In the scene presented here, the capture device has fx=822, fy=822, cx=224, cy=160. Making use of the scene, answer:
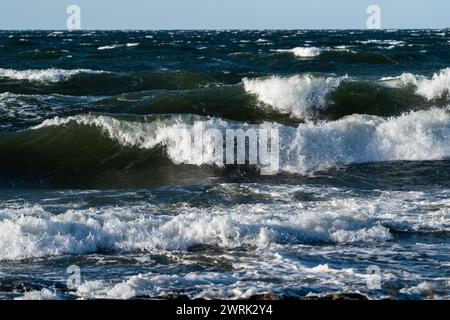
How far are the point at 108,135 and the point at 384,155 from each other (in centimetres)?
560

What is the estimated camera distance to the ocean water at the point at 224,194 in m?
7.74

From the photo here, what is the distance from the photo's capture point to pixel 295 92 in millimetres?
20594

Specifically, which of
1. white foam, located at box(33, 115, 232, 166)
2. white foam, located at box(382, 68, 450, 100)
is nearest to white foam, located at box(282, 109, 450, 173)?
white foam, located at box(33, 115, 232, 166)

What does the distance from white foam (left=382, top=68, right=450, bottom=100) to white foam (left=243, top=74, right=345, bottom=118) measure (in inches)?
93.1

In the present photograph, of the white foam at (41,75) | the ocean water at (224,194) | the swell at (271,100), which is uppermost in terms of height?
the white foam at (41,75)

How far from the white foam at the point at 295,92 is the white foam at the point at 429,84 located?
7.76ft

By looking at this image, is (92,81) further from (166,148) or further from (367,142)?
(367,142)

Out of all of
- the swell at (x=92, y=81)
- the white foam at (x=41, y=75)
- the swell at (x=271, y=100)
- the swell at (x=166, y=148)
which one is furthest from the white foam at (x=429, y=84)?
the white foam at (x=41, y=75)

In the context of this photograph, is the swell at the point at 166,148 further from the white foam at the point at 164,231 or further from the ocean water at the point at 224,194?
the white foam at the point at 164,231

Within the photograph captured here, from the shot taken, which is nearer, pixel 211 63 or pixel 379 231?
pixel 379 231

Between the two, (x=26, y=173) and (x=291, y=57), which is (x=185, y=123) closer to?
(x=26, y=173)

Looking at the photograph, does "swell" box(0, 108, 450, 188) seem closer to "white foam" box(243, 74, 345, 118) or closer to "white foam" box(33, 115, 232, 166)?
"white foam" box(33, 115, 232, 166)

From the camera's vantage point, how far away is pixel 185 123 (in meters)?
16.7
